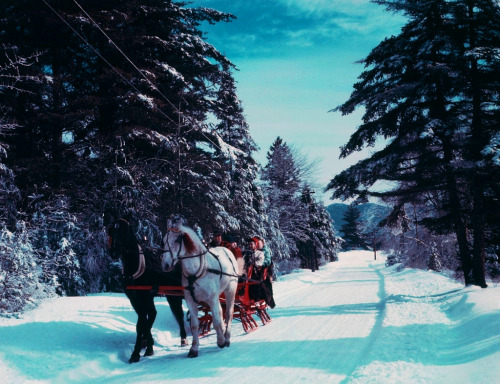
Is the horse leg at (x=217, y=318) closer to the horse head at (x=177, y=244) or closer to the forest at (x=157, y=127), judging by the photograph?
the horse head at (x=177, y=244)

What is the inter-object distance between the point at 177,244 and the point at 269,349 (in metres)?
2.74

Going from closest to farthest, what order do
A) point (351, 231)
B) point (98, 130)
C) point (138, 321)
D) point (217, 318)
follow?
point (138, 321)
point (217, 318)
point (98, 130)
point (351, 231)

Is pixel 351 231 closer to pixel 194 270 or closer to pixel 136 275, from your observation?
pixel 194 270

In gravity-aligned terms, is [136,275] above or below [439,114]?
below

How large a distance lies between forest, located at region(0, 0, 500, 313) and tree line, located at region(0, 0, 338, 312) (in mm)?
64

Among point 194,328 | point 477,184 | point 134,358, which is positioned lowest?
point 134,358

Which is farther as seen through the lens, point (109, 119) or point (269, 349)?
point (109, 119)

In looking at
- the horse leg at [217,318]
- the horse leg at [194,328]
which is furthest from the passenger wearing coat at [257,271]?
the horse leg at [194,328]

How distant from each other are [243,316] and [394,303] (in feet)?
20.8

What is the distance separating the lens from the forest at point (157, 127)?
39.0ft

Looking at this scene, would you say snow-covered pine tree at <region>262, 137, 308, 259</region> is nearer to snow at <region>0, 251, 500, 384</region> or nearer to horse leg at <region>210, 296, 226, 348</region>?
snow at <region>0, 251, 500, 384</region>

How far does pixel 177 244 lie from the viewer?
676 cm

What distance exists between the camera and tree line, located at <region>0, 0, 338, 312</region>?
37.6 ft

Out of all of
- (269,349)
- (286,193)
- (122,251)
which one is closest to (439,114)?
(269,349)
